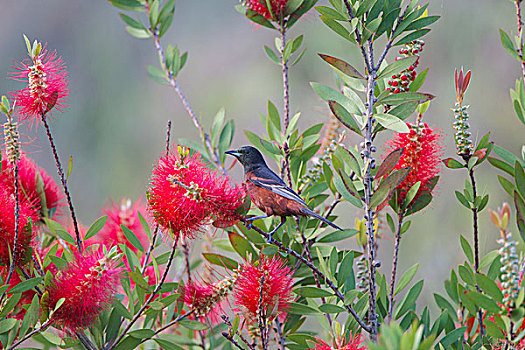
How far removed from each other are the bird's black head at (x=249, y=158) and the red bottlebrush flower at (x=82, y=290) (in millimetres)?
210

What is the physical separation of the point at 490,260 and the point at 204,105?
1.29 meters

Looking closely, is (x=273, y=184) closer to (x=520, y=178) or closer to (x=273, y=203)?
(x=273, y=203)

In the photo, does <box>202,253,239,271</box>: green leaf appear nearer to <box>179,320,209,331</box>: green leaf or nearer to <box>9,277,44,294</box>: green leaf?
<box>179,320,209,331</box>: green leaf

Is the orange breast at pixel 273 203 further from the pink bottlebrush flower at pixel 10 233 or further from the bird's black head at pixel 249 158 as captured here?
the pink bottlebrush flower at pixel 10 233

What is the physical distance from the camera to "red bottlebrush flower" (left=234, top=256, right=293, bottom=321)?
44 cm

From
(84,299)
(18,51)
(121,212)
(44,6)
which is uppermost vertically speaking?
(44,6)

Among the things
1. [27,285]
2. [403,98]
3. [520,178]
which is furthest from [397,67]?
[27,285]

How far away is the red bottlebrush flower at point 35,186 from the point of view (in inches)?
21.4

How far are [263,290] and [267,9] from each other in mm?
341

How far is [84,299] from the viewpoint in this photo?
0.46 m

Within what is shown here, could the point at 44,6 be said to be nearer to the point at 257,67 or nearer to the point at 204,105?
the point at 204,105

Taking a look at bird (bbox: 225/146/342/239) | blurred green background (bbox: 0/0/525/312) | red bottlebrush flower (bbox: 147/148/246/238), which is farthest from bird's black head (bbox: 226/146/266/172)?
blurred green background (bbox: 0/0/525/312)

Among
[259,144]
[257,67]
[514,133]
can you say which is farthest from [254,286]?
[257,67]

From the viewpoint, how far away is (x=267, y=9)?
0.61 metres
